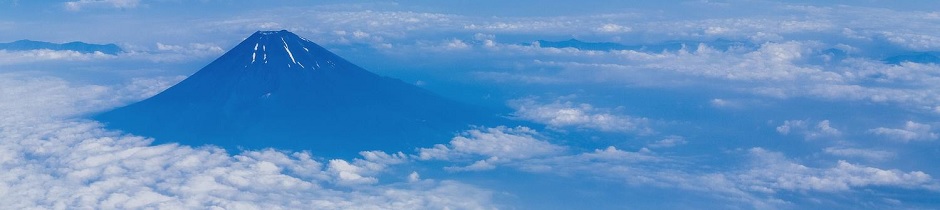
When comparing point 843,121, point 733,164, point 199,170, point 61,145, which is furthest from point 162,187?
point 843,121

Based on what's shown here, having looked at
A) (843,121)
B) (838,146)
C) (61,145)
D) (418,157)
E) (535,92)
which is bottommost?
(61,145)

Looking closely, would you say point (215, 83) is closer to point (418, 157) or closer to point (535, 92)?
point (418, 157)

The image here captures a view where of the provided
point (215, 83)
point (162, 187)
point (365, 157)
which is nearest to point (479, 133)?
point (365, 157)

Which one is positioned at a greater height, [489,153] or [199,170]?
[489,153]

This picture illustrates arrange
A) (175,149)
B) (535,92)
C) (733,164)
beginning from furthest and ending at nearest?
(535,92) → (733,164) → (175,149)

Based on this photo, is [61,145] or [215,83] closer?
[61,145]

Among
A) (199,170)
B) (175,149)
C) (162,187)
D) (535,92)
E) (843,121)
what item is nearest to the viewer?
(162,187)
